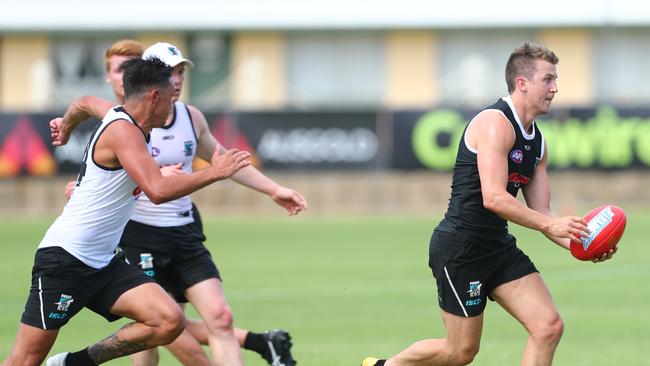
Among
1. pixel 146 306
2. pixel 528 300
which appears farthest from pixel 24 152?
pixel 528 300

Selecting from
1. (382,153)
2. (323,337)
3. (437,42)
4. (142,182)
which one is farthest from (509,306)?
(437,42)

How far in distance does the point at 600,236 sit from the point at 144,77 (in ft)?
9.93

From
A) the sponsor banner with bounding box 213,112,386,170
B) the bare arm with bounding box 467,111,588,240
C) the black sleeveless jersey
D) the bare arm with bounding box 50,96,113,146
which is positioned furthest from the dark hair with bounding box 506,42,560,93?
the sponsor banner with bounding box 213,112,386,170

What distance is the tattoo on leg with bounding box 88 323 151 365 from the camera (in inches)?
340

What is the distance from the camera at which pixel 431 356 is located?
29.5 ft

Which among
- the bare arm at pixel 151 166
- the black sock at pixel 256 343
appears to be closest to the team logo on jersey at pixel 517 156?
the bare arm at pixel 151 166

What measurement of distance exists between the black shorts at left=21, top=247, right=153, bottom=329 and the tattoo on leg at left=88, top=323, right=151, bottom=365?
0.69 feet

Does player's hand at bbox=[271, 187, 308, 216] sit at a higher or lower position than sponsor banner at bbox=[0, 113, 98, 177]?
higher

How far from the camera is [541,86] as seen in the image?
8625 millimetres

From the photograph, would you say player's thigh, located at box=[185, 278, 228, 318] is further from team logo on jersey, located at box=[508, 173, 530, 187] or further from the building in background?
the building in background

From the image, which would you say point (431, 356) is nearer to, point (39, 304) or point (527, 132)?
point (527, 132)

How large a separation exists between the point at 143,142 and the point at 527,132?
2.44m

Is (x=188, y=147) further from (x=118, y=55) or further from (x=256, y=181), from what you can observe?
(x=118, y=55)

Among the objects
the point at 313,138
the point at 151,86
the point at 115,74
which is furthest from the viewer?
the point at 313,138
